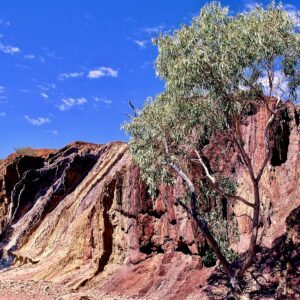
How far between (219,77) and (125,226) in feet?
47.3

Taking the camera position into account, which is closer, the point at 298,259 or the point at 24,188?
the point at 298,259

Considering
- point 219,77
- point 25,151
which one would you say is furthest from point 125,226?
point 25,151

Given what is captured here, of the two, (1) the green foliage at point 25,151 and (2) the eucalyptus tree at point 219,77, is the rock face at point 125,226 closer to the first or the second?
(2) the eucalyptus tree at point 219,77

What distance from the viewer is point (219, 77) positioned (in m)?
18.1

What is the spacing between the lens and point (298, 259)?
17.3m

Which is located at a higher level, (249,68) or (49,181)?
(49,181)

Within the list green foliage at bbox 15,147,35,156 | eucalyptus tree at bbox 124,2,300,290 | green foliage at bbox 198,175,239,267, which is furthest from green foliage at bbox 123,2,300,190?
green foliage at bbox 15,147,35,156

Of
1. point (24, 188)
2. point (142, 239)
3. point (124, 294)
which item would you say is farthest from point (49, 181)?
point (124, 294)

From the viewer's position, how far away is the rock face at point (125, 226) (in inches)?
926

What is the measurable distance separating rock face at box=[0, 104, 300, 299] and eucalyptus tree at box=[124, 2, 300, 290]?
379 cm

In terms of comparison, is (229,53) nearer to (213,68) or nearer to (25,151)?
(213,68)

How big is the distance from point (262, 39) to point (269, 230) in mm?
8869

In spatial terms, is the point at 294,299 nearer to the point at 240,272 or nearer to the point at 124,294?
the point at 240,272

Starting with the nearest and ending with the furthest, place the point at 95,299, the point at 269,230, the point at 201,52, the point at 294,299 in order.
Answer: the point at 294,299 → the point at 201,52 → the point at 269,230 → the point at 95,299
